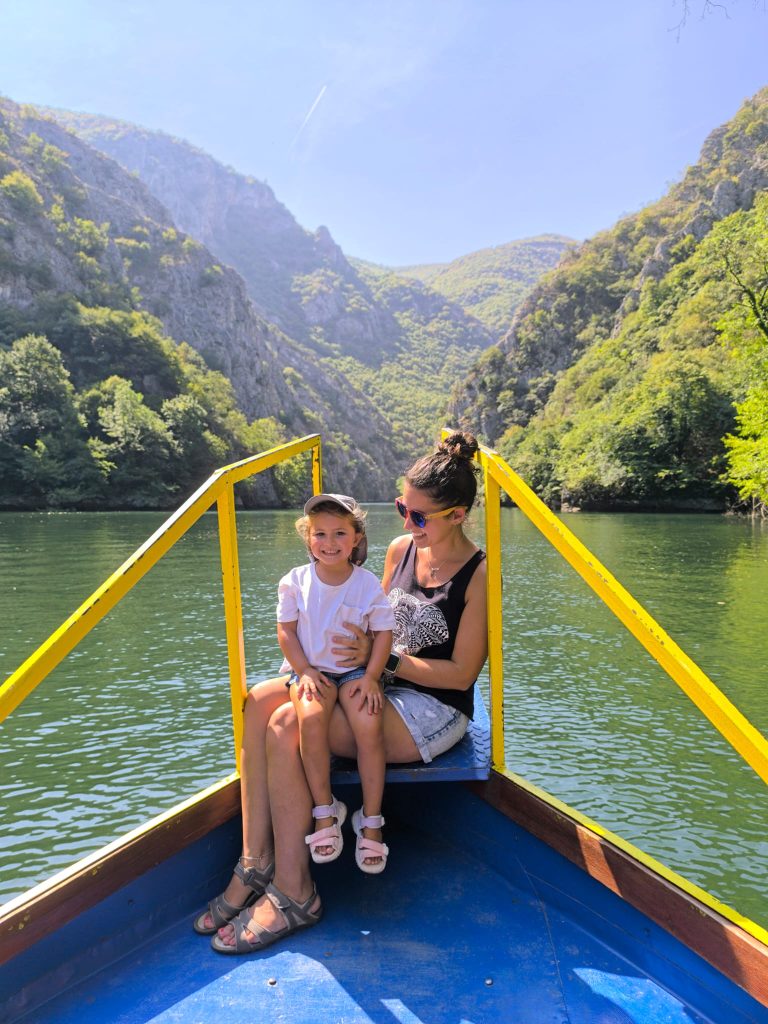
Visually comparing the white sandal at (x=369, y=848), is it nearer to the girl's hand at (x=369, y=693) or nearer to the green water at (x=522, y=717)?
the girl's hand at (x=369, y=693)

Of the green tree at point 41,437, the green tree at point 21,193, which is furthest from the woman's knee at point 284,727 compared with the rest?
the green tree at point 21,193

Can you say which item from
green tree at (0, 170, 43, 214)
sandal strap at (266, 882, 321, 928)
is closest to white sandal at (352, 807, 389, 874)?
sandal strap at (266, 882, 321, 928)

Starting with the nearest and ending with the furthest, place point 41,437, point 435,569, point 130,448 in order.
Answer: point 435,569
point 41,437
point 130,448

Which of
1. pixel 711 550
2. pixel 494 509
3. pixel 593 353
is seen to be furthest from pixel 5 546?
pixel 593 353

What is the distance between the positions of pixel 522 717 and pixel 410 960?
5618 mm

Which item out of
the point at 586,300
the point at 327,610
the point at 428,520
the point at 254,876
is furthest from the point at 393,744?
the point at 586,300

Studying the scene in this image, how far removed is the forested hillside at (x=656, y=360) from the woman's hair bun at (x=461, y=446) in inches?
1012

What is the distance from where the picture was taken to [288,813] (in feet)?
8.41

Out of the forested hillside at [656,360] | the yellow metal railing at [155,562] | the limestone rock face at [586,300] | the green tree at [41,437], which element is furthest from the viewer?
the limestone rock face at [586,300]

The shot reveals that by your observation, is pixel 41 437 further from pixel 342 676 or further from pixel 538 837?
pixel 538 837

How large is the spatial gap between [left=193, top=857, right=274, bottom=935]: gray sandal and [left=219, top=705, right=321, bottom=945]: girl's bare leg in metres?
0.05

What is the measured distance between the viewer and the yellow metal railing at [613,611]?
1.88 meters

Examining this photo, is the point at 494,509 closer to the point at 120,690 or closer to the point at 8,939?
the point at 8,939

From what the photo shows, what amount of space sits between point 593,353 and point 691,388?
47.7 metres
